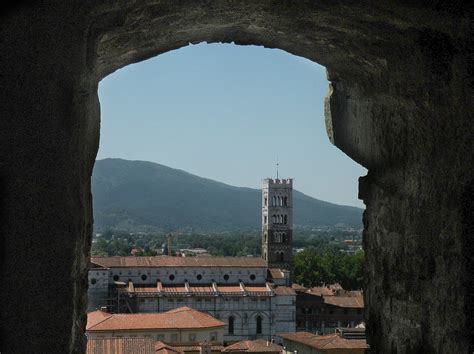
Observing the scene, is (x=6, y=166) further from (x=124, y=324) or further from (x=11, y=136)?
(x=124, y=324)

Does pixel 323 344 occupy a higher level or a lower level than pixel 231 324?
higher

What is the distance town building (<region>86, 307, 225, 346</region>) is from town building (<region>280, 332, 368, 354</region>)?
3785mm

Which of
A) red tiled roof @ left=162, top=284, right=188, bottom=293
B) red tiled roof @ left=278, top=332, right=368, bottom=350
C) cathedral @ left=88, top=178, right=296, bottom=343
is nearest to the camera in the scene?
red tiled roof @ left=278, top=332, right=368, bottom=350

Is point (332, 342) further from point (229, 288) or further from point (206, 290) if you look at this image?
point (229, 288)

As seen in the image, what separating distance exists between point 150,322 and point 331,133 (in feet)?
111

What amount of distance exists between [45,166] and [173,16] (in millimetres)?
1018

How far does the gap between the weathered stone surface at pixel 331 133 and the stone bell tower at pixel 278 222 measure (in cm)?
6027

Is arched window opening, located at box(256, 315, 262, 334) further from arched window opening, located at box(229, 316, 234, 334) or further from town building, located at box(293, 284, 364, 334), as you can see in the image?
town building, located at box(293, 284, 364, 334)

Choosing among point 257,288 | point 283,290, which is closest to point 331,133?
point 283,290

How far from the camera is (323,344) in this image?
1198 inches

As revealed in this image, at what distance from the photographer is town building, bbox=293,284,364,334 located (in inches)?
2101

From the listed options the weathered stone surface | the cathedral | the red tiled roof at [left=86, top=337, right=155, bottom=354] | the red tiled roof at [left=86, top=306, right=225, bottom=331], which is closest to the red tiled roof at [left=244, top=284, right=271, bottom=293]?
the cathedral

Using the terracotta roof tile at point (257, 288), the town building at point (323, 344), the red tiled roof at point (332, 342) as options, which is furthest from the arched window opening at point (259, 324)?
the red tiled roof at point (332, 342)

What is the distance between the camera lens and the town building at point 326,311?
53.4 meters
